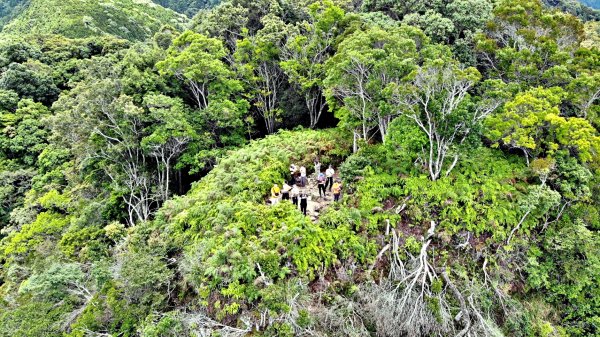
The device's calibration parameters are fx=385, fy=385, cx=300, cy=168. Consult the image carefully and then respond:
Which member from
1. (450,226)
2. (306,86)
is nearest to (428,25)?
(306,86)

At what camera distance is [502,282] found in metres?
16.3

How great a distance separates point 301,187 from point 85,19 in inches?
2074

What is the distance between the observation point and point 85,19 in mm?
55188

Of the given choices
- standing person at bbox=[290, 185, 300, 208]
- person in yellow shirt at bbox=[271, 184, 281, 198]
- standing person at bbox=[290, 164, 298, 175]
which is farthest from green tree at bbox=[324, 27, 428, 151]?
person in yellow shirt at bbox=[271, 184, 281, 198]

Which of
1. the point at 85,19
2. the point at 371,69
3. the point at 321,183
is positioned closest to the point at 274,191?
the point at 321,183

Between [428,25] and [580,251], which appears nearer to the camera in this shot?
[580,251]

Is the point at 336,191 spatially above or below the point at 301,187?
above

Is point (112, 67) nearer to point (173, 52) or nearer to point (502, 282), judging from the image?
point (173, 52)

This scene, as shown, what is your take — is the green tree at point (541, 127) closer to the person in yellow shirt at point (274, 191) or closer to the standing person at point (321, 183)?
the standing person at point (321, 183)

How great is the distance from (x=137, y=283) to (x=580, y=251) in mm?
18292

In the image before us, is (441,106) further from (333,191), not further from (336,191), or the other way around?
(333,191)

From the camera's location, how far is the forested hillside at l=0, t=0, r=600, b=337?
554 inches

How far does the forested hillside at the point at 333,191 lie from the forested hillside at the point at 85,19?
33.9 meters

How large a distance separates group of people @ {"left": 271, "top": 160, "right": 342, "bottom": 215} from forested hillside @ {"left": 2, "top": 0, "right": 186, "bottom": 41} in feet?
153
